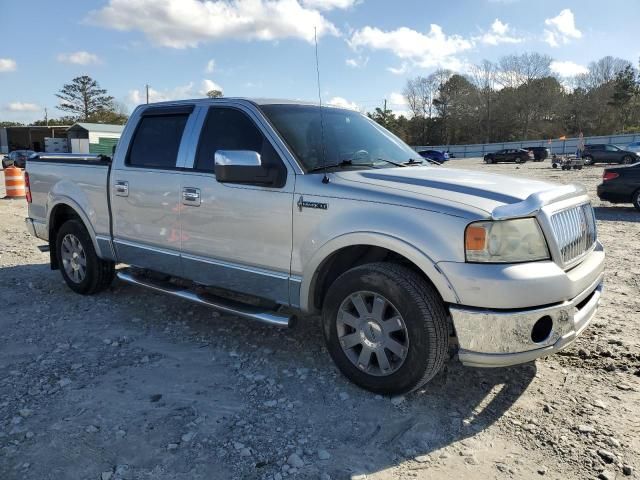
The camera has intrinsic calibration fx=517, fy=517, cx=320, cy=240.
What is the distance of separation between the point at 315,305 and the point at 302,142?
48.5 inches

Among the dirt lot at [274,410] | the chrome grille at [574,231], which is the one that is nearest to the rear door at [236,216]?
the dirt lot at [274,410]

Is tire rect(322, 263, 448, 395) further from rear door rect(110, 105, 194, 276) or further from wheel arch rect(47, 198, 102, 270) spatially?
wheel arch rect(47, 198, 102, 270)

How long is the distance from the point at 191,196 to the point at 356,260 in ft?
4.90

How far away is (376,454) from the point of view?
2826mm

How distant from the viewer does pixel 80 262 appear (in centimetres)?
562

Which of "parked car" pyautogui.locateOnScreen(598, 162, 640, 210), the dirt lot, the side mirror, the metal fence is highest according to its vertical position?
the metal fence

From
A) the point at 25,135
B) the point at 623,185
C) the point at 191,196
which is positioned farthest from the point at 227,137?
the point at 25,135

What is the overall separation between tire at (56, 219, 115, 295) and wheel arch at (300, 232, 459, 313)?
9.39 ft

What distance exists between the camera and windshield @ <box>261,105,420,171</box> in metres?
3.89

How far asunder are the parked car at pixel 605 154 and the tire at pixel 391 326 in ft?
125

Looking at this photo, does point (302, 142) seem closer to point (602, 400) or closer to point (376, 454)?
point (376, 454)

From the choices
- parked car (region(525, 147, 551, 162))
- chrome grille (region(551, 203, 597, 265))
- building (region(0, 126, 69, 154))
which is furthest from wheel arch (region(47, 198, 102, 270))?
building (region(0, 126, 69, 154))

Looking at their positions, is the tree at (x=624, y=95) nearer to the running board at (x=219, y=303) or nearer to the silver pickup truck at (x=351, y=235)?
the silver pickup truck at (x=351, y=235)

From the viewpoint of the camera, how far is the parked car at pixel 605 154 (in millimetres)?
35562
